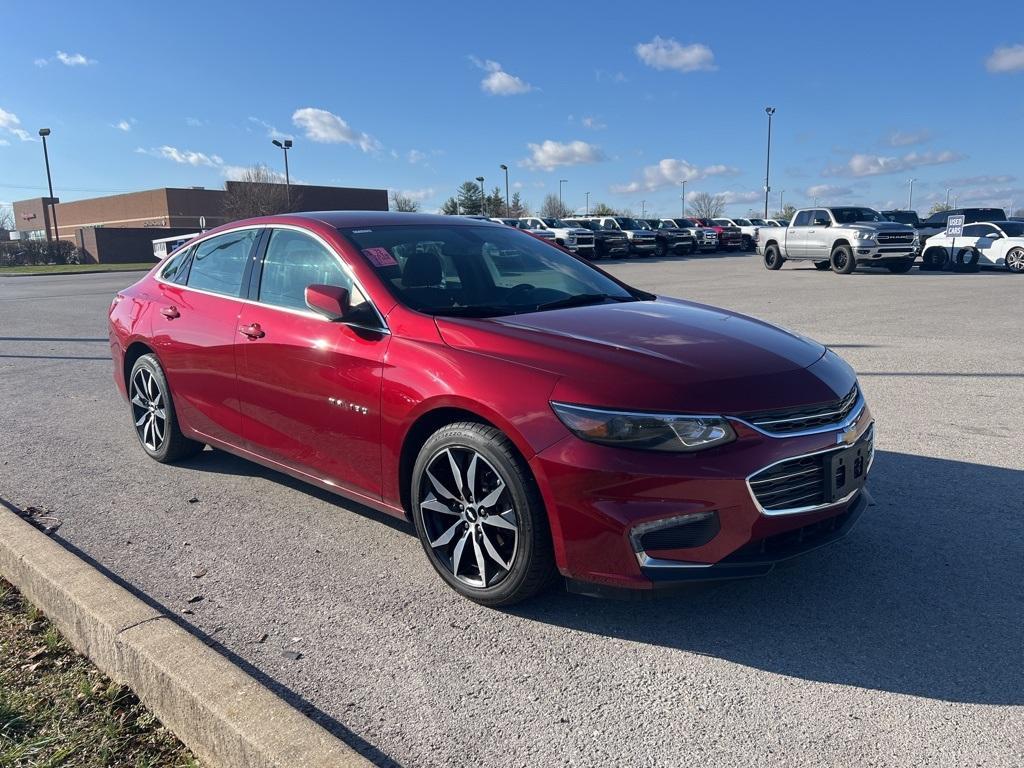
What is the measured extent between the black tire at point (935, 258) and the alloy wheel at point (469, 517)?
26065mm

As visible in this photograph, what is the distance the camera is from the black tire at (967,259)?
2436 centimetres

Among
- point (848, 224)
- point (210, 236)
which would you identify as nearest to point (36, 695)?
point (210, 236)

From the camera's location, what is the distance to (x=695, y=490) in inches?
116

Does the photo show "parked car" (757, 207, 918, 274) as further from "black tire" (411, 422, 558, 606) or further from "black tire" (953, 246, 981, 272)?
"black tire" (411, 422, 558, 606)

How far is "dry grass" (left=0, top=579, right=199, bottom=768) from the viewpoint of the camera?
2543 mm

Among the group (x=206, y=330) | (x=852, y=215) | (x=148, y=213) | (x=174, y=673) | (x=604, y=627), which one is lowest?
(x=604, y=627)

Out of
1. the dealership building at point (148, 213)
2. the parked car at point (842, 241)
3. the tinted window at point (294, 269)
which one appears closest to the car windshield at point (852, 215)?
the parked car at point (842, 241)

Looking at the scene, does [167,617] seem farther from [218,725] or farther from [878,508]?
[878,508]

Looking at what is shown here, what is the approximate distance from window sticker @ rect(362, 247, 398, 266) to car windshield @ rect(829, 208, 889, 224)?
24062mm

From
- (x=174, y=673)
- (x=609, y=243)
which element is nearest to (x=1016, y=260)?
(x=609, y=243)

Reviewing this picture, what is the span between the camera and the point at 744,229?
43.8m

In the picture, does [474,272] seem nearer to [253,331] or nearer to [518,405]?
[253,331]

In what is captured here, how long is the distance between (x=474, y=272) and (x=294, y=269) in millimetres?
983

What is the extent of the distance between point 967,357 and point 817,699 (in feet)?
24.6
